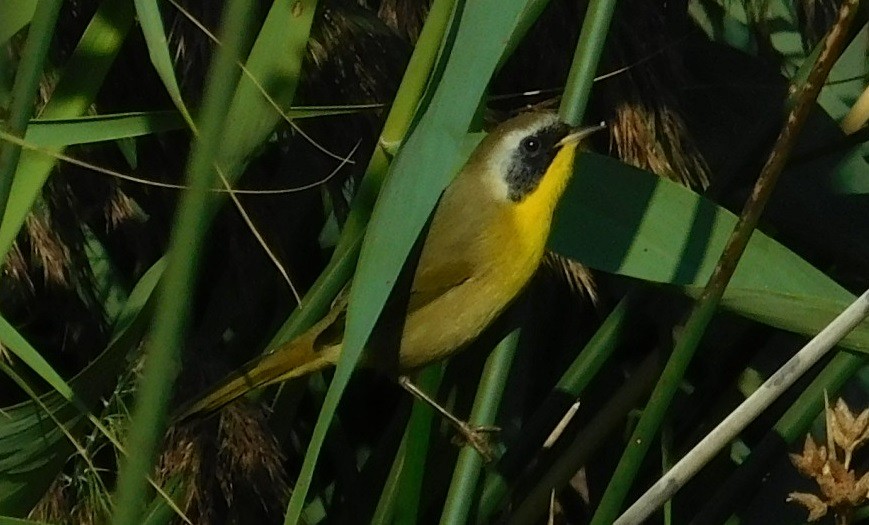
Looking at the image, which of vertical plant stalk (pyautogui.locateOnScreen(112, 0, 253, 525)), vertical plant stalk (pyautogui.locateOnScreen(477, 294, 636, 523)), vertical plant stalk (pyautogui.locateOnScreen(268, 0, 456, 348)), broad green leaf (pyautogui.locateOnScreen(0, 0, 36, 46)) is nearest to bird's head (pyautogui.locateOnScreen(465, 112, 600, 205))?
vertical plant stalk (pyautogui.locateOnScreen(477, 294, 636, 523))

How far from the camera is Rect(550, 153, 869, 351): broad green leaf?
114 centimetres

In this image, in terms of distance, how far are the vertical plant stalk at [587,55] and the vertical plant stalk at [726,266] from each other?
9.3 inches

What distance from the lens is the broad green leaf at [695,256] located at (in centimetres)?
114

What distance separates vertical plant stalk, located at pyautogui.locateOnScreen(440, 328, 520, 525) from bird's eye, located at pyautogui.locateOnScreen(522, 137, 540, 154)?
1.20 feet

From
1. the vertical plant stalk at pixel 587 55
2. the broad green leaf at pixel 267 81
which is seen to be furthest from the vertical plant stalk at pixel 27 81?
the vertical plant stalk at pixel 587 55

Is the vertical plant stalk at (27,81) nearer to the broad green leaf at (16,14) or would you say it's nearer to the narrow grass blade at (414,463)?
the broad green leaf at (16,14)

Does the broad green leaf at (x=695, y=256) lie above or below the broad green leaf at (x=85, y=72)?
below

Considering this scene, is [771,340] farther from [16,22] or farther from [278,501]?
[16,22]

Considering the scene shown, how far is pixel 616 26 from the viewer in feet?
5.15

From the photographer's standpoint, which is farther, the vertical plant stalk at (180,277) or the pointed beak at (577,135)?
the pointed beak at (577,135)

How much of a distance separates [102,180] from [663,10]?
78 cm

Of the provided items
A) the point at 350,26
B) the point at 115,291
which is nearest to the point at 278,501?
the point at 115,291

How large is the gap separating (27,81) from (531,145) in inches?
31.3

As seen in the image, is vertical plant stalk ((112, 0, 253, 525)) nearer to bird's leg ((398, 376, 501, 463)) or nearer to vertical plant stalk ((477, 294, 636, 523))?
bird's leg ((398, 376, 501, 463))
